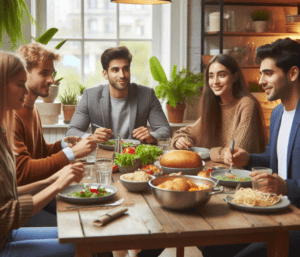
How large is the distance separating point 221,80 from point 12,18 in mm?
1959

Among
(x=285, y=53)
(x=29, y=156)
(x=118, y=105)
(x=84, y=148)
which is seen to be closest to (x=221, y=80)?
(x=285, y=53)

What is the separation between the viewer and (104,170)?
181cm

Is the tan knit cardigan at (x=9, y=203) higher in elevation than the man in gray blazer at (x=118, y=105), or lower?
lower

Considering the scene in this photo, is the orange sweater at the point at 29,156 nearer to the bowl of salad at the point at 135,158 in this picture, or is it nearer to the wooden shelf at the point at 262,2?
the bowl of salad at the point at 135,158

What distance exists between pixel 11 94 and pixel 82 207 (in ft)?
1.57

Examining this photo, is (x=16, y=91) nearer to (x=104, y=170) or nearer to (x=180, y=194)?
(x=104, y=170)

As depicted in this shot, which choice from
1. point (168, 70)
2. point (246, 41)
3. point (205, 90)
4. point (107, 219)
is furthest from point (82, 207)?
point (246, 41)

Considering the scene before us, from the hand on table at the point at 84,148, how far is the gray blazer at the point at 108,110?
1.01m

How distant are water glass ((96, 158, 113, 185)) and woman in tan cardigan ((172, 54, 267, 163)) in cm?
83

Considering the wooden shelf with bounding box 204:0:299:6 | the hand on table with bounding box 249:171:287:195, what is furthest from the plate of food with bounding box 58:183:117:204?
the wooden shelf with bounding box 204:0:299:6

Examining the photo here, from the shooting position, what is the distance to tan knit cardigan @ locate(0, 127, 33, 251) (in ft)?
4.45

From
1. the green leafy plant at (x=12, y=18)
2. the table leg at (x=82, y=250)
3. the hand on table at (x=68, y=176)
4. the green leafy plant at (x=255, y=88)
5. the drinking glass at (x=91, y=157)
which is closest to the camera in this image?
the table leg at (x=82, y=250)

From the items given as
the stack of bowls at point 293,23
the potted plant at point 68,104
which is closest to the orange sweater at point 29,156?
the potted plant at point 68,104

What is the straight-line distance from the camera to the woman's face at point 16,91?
152cm
